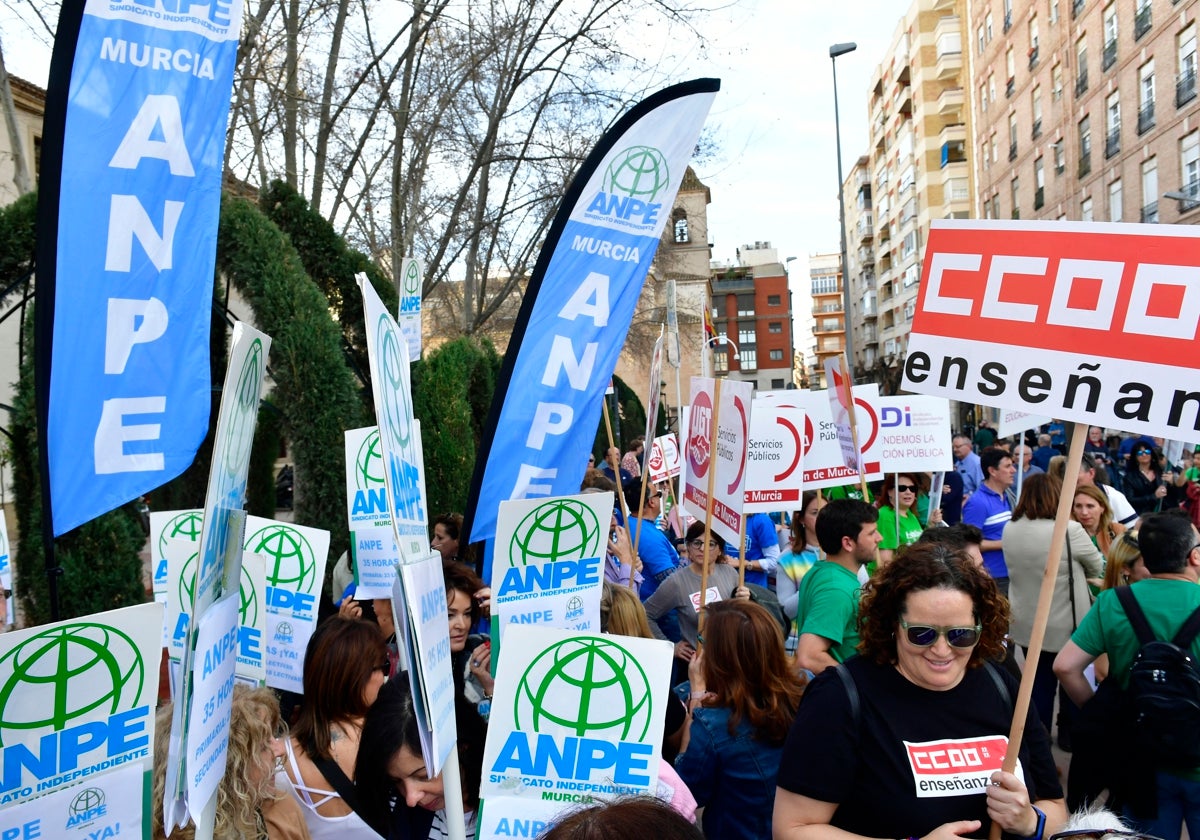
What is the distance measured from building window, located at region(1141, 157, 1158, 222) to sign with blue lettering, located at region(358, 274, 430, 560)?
101ft

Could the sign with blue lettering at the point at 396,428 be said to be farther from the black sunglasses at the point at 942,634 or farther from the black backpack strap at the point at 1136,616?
the black backpack strap at the point at 1136,616

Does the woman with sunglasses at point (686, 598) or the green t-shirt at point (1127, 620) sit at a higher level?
the green t-shirt at point (1127, 620)

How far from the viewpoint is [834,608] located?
437 cm

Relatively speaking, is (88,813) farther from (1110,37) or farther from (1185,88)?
(1110,37)

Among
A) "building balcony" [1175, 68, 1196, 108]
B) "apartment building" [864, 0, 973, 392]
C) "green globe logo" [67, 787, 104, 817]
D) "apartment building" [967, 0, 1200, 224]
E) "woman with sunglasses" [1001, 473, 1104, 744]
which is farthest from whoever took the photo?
"apartment building" [864, 0, 973, 392]

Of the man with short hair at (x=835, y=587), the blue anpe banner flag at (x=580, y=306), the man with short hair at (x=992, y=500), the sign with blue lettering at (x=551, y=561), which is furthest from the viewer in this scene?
the man with short hair at (x=992, y=500)

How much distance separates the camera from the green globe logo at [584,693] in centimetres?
282

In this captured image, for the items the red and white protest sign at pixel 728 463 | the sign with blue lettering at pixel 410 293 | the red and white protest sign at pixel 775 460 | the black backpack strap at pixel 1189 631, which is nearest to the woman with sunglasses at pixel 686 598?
the red and white protest sign at pixel 728 463

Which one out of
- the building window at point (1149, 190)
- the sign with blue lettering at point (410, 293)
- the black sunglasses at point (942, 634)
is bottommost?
the black sunglasses at point (942, 634)

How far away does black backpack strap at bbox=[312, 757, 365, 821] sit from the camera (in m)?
3.15

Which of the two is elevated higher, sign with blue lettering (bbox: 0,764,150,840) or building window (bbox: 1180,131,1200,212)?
building window (bbox: 1180,131,1200,212)

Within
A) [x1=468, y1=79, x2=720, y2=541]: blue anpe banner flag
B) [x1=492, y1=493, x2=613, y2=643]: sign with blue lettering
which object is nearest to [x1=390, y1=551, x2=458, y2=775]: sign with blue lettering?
[x1=492, y1=493, x2=613, y2=643]: sign with blue lettering

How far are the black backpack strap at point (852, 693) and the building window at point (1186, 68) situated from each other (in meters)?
29.3

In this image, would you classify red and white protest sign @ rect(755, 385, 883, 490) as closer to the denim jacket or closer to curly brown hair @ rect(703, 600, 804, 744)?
curly brown hair @ rect(703, 600, 804, 744)
